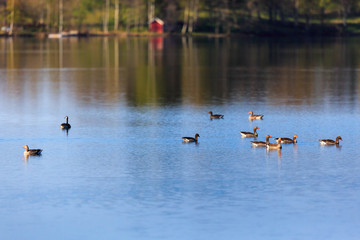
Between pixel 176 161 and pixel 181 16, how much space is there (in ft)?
460

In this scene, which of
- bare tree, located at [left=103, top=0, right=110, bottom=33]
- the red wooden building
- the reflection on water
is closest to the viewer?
the reflection on water

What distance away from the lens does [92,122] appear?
40594 mm

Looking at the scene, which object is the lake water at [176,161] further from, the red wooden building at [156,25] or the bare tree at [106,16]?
the bare tree at [106,16]

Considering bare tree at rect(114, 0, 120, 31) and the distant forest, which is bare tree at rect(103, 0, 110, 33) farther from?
bare tree at rect(114, 0, 120, 31)

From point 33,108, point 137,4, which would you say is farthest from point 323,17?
point 33,108

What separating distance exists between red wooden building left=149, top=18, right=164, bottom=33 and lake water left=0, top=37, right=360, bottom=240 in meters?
99.5

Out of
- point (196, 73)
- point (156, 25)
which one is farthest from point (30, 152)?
point (156, 25)

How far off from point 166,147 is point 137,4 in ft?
442

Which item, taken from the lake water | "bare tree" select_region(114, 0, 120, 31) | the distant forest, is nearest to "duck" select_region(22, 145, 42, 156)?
the lake water

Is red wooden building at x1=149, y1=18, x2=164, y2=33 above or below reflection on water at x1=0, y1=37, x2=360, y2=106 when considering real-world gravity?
above

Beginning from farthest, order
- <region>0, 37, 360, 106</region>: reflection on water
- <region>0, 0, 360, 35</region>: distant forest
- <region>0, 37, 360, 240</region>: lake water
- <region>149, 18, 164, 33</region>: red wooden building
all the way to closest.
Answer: <region>0, 0, 360, 35</region>: distant forest → <region>149, 18, 164, 33</region>: red wooden building → <region>0, 37, 360, 106</region>: reflection on water → <region>0, 37, 360, 240</region>: lake water

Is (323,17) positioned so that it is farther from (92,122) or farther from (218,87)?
(92,122)

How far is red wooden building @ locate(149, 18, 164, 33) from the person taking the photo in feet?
534

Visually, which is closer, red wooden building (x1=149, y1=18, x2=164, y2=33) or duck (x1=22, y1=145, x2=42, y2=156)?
duck (x1=22, y1=145, x2=42, y2=156)
